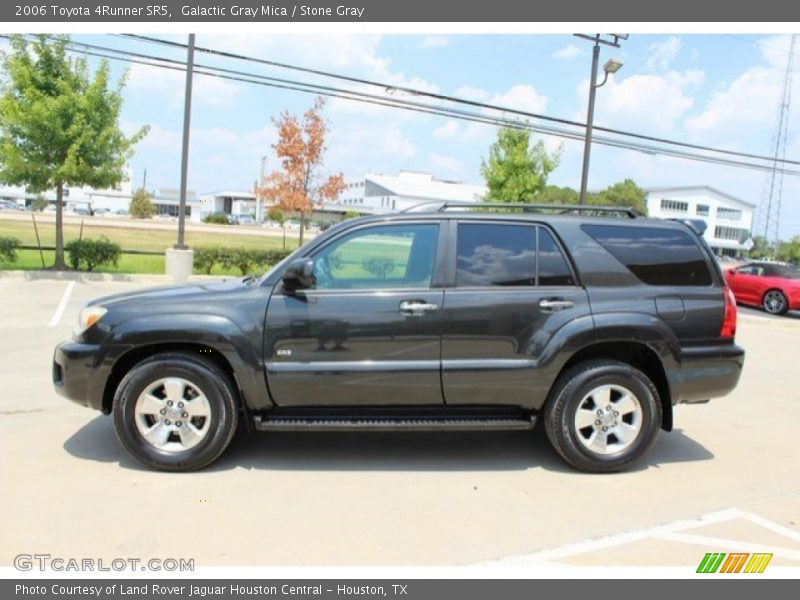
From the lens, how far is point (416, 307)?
167 inches

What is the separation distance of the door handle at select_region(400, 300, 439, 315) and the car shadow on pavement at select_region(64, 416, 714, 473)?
1170 millimetres

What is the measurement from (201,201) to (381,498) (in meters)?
129

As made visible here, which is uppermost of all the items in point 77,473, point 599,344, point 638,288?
point 638,288

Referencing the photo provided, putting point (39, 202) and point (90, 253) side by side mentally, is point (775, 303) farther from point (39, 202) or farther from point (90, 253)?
point (39, 202)

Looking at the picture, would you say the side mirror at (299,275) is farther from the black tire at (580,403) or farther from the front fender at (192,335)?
the black tire at (580,403)

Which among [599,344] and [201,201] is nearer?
[599,344]

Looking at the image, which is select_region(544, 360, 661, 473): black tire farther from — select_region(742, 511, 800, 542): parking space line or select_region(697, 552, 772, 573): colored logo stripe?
select_region(697, 552, 772, 573): colored logo stripe

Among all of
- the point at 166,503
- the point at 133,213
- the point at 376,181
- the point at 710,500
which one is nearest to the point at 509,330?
→ the point at 710,500

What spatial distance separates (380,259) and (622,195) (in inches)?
3034

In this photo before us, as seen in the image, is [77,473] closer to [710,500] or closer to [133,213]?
[710,500]

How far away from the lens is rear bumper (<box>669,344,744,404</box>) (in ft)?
14.6

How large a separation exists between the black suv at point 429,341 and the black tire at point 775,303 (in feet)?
51.0

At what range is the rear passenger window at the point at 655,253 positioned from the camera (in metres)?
4.53

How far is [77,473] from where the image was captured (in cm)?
416
